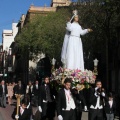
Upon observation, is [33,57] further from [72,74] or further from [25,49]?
[72,74]

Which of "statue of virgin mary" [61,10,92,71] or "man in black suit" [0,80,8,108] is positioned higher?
"statue of virgin mary" [61,10,92,71]

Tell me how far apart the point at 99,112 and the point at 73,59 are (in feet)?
7.58

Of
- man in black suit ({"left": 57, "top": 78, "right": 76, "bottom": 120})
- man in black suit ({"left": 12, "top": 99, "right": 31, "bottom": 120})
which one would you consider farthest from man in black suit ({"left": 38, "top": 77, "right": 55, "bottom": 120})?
man in black suit ({"left": 57, "top": 78, "right": 76, "bottom": 120})

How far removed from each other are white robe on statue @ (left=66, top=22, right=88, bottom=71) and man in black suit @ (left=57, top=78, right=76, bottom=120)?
7.27ft

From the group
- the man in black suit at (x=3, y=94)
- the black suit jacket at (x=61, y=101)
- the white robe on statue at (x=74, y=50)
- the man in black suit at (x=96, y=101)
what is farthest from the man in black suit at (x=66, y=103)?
the man in black suit at (x=3, y=94)

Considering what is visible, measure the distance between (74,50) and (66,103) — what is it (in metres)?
2.73

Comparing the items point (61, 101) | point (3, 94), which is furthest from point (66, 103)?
point (3, 94)

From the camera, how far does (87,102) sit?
11508 millimetres

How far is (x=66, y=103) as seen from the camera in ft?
34.6

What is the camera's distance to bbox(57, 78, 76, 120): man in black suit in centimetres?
1043

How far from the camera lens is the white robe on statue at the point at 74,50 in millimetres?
12820

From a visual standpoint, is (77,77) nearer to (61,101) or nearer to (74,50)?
(74,50)

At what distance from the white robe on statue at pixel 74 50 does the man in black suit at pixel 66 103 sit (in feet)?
7.27

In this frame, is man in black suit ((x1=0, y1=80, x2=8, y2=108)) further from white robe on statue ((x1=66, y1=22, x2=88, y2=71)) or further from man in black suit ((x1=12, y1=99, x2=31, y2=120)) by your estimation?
man in black suit ((x1=12, y1=99, x2=31, y2=120))
